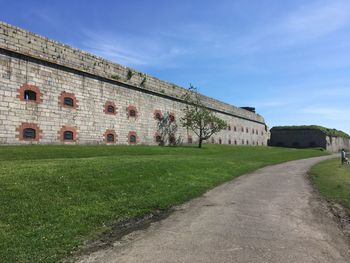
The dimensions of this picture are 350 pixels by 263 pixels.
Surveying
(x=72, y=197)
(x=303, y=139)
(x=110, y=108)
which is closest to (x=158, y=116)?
(x=110, y=108)

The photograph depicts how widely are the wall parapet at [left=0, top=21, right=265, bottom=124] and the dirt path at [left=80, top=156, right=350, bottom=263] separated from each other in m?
15.2

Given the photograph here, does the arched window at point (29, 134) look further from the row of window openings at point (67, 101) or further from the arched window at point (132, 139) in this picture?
the arched window at point (132, 139)

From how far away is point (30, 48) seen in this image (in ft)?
70.1

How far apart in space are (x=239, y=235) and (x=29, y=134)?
16.9 m

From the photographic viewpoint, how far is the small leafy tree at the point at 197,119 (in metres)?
40.4

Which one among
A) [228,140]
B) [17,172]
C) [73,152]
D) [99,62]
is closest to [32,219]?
[17,172]

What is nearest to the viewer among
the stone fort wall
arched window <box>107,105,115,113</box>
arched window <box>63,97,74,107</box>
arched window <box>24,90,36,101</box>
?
arched window <box>24,90,36,101</box>

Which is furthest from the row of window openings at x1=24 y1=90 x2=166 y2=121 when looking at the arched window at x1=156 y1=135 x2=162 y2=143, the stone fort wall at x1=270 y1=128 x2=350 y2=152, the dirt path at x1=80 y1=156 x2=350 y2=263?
the stone fort wall at x1=270 y1=128 x2=350 y2=152

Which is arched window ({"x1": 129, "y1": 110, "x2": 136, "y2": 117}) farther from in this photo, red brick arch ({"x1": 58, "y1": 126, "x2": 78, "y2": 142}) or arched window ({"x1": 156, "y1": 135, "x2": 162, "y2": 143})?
red brick arch ({"x1": 58, "y1": 126, "x2": 78, "y2": 142})

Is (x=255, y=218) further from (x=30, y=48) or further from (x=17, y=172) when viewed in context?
(x=30, y=48)

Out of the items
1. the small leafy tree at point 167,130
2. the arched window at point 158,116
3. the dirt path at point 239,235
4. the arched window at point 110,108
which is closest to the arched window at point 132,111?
the arched window at point 110,108

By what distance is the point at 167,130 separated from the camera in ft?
121

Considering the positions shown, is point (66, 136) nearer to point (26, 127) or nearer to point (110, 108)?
point (26, 127)

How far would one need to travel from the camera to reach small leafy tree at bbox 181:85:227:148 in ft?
132
